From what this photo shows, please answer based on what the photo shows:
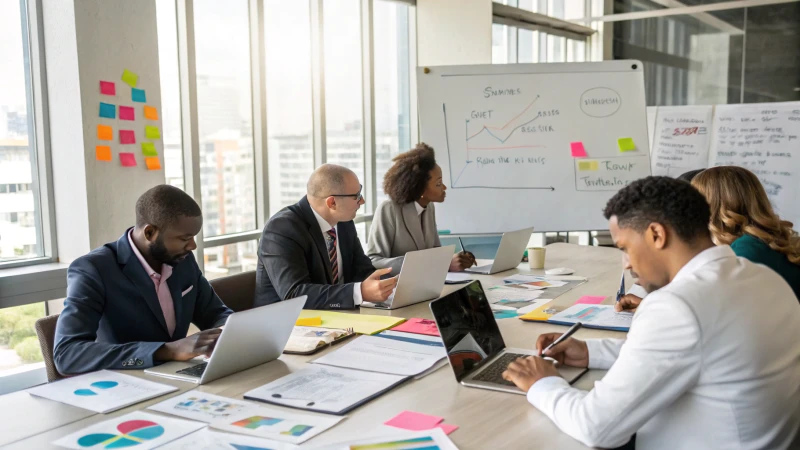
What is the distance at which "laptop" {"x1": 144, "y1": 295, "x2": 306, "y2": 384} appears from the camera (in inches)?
69.6

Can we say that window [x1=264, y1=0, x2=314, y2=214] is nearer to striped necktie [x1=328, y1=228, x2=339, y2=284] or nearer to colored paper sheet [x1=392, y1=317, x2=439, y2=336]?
striped necktie [x1=328, y1=228, x2=339, y2=284]

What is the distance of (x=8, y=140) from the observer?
11.4 feet

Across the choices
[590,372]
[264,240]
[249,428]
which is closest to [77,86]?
[264,240]

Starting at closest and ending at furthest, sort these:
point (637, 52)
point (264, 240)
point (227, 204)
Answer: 1. point (264, 240)
2. point (227, 204)
3. point (637, 52)

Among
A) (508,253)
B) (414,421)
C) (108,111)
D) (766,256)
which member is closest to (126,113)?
(108,111)

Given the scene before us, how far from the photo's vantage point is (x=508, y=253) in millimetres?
3482

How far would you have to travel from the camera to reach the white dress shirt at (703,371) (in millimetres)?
1349

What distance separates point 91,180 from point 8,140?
458 mm

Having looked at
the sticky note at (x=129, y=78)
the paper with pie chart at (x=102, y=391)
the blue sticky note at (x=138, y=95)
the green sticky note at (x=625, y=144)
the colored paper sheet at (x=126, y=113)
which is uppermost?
the sticky note at (x=129, y=78)

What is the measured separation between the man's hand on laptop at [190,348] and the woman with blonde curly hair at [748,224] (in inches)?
65.2

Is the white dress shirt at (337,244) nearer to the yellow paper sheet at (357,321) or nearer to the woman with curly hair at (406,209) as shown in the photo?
the yellow paper sheet at (357,321)

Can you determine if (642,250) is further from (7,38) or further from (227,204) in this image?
(227,204)

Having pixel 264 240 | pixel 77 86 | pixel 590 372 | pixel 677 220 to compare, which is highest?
pixel 77 86

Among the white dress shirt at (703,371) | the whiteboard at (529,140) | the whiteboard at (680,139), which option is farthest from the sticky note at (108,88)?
the whiteboard at (680,139)
